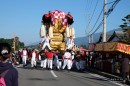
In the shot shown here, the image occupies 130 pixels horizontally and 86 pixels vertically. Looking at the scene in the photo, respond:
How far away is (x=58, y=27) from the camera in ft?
91.7

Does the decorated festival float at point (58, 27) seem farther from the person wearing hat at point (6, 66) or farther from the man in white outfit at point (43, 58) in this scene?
the person wearing hat at point (6, 66)

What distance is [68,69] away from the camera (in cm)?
2791

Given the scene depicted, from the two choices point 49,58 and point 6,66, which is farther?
point 49,58

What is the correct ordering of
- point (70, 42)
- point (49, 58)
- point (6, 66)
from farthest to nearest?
point (70, 42) < point (49, 58) < point (6, 66)

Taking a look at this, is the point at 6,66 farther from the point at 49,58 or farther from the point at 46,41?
the point at 49,58

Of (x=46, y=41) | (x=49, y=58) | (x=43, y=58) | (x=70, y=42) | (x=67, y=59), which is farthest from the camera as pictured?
(x=43, y=58)

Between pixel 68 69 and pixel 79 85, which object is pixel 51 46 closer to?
pixel 68 69

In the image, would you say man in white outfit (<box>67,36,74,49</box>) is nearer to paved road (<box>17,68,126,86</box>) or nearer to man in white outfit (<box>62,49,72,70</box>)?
man in white outfit (<box>62,49,72,70</box>)

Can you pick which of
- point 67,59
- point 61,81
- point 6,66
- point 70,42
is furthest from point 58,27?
point 6,66

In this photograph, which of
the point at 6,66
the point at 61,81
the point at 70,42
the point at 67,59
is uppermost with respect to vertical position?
the point at 70,42

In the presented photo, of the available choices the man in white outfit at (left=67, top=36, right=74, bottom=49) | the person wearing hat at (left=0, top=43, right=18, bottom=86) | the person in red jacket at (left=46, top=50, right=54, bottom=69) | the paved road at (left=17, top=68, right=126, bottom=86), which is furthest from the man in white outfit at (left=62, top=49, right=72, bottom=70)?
the person wearing hat at (left=0, top=43, right=18, bottom=86)

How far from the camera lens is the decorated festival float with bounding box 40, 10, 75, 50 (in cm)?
2769

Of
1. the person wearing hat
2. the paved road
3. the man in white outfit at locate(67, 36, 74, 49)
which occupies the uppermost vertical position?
the man in white outfit at locate(67, 36, 74, 49)

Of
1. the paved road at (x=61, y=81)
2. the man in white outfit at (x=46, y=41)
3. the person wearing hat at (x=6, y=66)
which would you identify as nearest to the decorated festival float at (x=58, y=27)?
the man in white outfit at (x=46, y=41)
